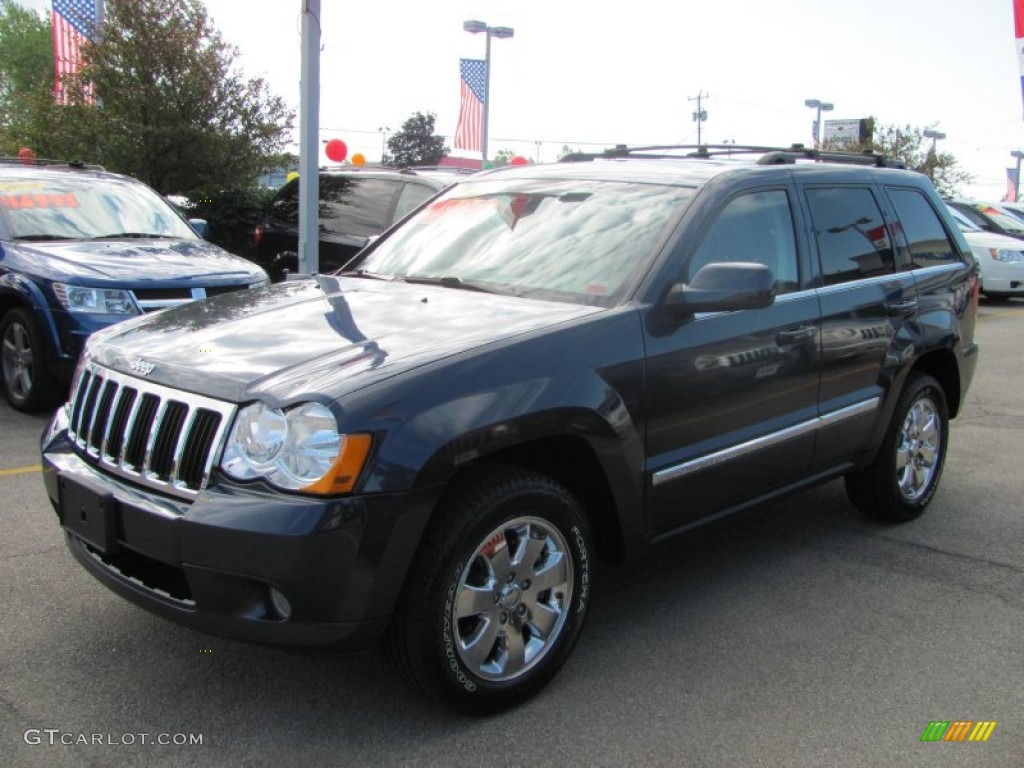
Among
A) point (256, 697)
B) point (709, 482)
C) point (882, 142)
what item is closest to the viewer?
point (256, 697)

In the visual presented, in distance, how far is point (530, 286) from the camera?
3842 millimetres

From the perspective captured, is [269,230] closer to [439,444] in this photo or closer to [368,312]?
[368,312]

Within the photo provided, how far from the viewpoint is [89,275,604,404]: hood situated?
2945 millimetres

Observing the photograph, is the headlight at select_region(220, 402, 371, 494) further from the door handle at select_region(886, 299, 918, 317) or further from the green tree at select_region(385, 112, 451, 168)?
the green tree at select_region(385, 112, 451, 168)

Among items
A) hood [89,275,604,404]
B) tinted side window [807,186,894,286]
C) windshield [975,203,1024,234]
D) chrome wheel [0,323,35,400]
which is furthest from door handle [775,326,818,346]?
windshield [975,203,1024,234]

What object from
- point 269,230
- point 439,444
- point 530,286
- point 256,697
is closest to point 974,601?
point 530,286

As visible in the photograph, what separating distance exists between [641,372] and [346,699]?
1.48 m

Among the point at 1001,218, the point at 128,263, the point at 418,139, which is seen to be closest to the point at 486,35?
the point at 1001,218

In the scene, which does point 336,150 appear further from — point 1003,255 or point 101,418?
point 101,418

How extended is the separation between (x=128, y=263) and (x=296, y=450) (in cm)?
503

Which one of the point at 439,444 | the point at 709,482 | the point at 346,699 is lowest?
the point at 346,699

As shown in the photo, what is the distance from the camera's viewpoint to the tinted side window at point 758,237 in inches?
154

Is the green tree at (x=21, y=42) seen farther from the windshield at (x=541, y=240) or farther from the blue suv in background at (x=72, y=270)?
the windshield at (x=541, y=240)

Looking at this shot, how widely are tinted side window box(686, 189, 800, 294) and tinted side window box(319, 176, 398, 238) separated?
6091 millimetres
